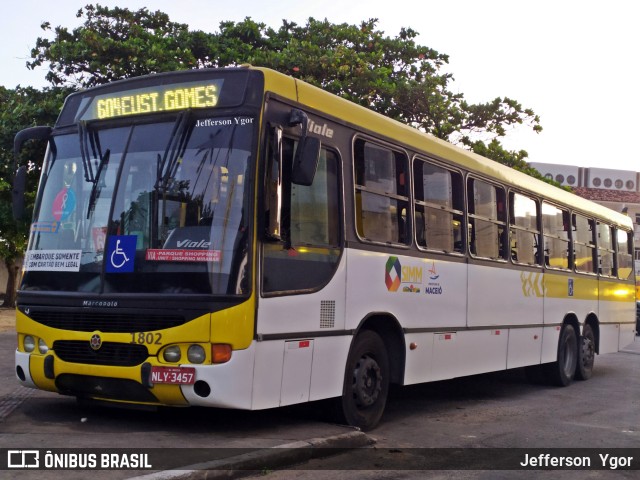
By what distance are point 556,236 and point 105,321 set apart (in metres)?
8.92

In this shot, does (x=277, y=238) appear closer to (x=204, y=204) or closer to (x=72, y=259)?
(x=204, y=204)

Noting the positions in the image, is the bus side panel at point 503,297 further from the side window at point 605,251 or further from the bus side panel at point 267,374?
the bus side panel at point 267,374

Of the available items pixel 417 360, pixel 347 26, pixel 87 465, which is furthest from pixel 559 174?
pixel 87 465

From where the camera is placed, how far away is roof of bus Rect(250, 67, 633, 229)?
7.42 metres

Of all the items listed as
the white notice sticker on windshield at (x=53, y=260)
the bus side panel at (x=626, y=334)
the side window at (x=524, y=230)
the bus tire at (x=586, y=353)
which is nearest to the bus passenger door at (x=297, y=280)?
the white notice sticker on windshield at (x=53, y=260)

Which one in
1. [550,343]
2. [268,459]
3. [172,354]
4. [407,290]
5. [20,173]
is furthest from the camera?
[550,343]

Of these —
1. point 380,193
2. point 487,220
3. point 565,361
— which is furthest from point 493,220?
point 565,361

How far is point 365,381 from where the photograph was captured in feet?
26.8

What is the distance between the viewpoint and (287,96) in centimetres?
733

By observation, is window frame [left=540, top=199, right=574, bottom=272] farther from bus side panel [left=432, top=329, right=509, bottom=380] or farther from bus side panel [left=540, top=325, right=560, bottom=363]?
bus side panel [left=432, top=329, right=509, bottom=380]

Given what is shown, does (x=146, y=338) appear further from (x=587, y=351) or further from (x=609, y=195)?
(x=609, y=195)

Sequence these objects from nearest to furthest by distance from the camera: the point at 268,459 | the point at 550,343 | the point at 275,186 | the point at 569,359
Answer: the point at 268,459, the point at 275,186, the point at 550,343, the point at 569,359

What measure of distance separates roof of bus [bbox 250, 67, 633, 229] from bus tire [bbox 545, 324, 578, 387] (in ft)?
7.46

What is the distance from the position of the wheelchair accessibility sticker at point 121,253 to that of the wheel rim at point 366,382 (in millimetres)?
2466
